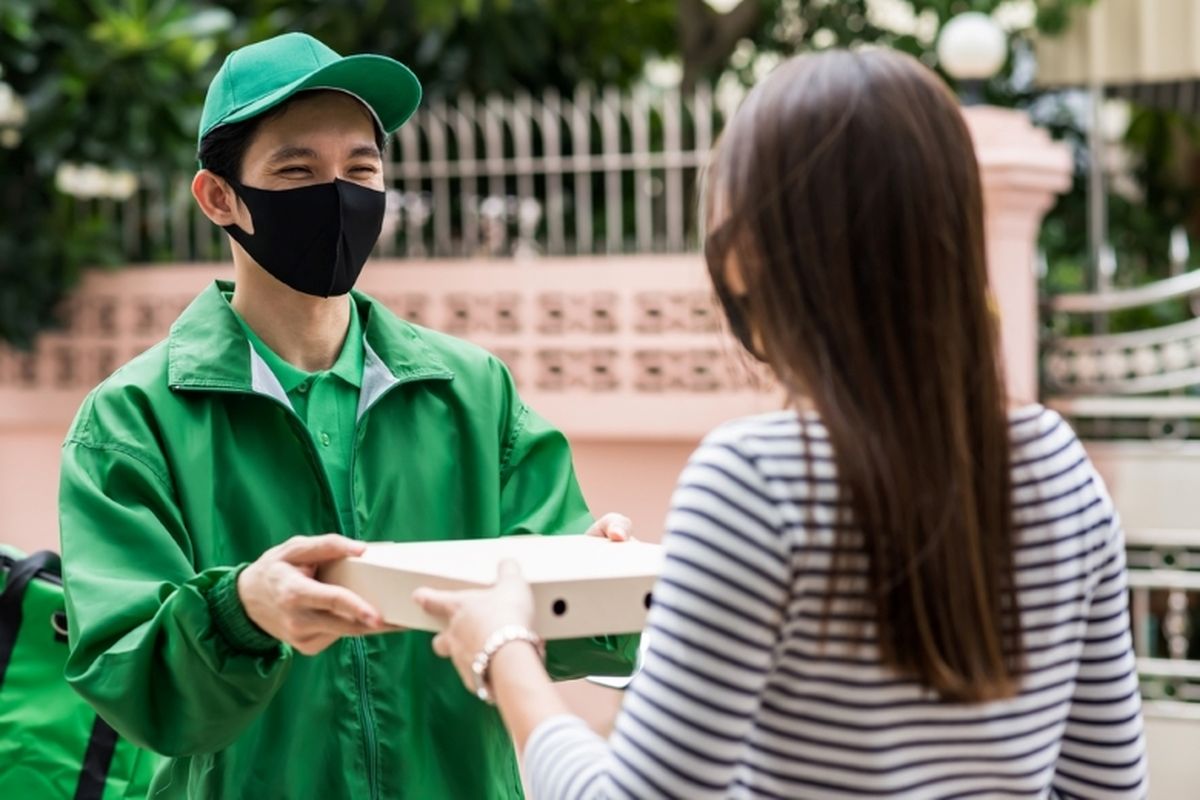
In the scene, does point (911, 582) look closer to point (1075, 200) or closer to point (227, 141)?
point (227, 141)

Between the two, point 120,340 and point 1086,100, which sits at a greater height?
point 1086,100

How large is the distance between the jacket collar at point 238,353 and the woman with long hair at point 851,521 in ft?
2.47

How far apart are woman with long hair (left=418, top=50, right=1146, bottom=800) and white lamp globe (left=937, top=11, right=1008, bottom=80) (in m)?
4.78

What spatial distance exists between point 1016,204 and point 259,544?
4417 mm

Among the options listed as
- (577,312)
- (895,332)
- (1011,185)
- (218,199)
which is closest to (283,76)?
(218,199)

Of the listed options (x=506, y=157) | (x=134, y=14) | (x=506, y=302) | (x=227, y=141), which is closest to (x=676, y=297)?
(x=506, y=302)

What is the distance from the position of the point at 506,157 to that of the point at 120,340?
1.97m

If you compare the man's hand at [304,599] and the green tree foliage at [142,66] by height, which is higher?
the green tree foliage at [142,66]

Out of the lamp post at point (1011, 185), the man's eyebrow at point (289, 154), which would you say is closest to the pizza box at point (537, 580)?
the man's eyebrow at point (289, 154)

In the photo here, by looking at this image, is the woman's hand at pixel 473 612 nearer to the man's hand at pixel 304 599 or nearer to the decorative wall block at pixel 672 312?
the man's hand at pixel 304 599

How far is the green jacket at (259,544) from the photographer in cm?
175

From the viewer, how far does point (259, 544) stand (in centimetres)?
198

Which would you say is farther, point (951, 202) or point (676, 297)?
point (676, 297)

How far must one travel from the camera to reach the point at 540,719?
1.38m
